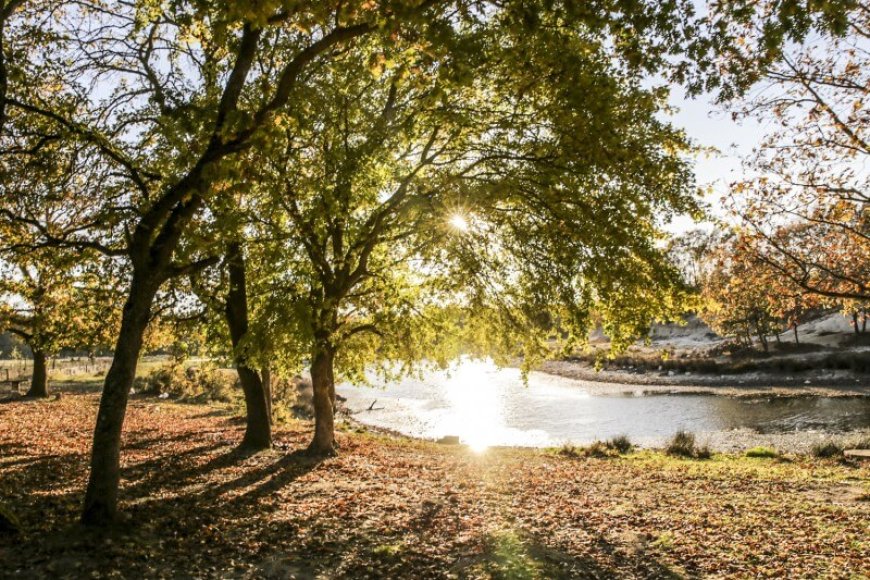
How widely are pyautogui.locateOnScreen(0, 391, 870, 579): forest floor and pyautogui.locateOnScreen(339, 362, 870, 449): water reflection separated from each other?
326 inches

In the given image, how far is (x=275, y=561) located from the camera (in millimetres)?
7668

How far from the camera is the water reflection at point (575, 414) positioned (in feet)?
92.9

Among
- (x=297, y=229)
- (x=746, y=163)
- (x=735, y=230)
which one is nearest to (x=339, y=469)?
(x=297, y=229)

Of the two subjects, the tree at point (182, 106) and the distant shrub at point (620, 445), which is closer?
the tree at point (182, 106)

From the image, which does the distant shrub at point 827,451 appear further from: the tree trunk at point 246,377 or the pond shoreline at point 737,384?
the pond shoreline at point 737,384

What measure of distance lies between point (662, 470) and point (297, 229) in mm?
11644

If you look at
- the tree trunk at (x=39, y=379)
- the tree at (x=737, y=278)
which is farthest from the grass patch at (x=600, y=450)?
the tree trunk at (x=39, y=379)

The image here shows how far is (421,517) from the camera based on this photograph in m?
10.1

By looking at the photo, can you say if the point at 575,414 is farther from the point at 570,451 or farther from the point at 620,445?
the point at 570,451

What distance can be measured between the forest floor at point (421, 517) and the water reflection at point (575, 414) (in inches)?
326

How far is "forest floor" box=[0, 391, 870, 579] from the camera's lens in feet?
24.5

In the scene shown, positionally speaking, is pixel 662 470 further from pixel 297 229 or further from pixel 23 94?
pixel 23 94

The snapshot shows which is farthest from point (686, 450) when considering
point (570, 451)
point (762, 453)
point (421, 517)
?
point (421, 517)

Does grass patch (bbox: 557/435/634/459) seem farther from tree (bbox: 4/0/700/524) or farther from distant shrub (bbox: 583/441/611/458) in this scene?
tree (bbox: 4/0/700/524)
